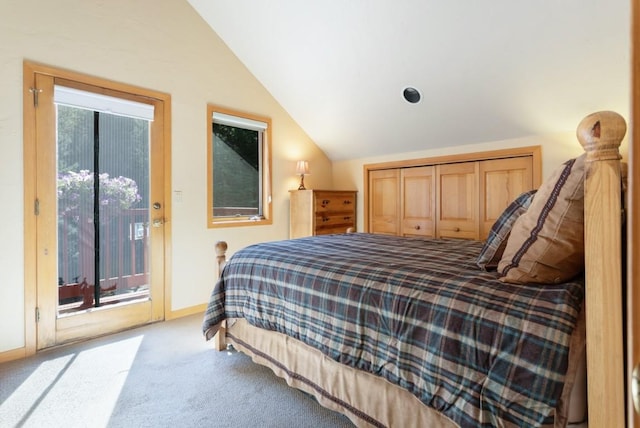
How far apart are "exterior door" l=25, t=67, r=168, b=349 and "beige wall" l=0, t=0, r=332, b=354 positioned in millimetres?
120

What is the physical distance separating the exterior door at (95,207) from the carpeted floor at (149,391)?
0.36 m

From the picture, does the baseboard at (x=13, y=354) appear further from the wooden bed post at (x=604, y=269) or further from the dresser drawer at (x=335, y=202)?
the wooden bed post at (x=604, y=269)

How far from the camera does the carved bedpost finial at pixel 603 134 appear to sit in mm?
790

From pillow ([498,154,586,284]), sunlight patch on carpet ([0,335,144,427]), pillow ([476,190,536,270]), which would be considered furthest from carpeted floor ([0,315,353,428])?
pillow ([498,154,586,284])

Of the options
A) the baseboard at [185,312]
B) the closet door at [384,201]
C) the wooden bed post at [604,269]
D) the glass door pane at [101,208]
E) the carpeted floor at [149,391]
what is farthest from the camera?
the closet door at [384,201]

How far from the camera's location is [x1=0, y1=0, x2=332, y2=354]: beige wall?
2307mm

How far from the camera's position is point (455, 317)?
114 centimetres

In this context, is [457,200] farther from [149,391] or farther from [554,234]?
[149,391]

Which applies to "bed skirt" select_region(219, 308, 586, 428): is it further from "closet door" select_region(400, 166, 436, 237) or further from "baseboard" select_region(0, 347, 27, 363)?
"closet door" select_region(400, 166, 436, 237)

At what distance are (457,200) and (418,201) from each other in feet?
1.54

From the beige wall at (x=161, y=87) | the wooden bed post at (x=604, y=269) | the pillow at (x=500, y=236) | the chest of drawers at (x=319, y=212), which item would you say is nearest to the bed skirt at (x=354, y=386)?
the wooden bed post at (x=604, y=269)

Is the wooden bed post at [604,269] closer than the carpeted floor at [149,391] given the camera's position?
Yes

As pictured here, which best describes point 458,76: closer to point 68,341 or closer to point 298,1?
point 298,1

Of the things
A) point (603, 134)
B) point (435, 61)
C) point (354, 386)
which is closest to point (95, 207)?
point (354, 386)
